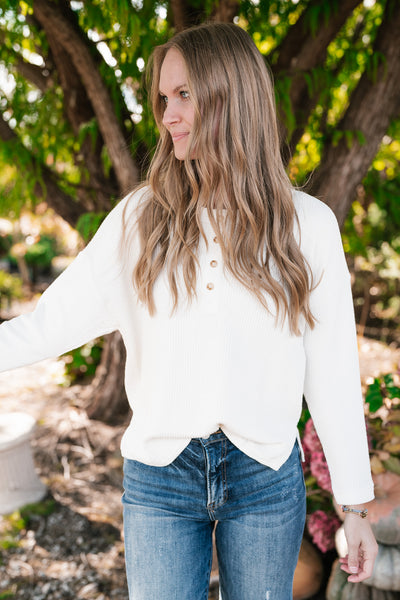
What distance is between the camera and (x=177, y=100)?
1275 mm

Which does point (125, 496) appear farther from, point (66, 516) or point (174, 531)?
point (66, 516)

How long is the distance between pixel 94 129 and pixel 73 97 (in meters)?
0.26

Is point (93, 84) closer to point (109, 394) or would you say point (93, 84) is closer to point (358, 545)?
point (109, 394)

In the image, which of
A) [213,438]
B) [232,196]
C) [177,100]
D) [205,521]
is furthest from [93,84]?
[205,521]

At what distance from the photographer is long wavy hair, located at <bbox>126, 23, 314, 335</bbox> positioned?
1235 millimetres

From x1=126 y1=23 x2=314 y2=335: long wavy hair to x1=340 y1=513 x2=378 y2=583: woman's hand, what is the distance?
48 cm

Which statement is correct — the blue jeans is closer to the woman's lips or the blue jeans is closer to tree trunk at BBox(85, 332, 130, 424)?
the woman's lips

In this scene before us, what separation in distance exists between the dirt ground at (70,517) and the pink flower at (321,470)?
→ 0.64 metres

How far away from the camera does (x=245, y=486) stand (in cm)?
127

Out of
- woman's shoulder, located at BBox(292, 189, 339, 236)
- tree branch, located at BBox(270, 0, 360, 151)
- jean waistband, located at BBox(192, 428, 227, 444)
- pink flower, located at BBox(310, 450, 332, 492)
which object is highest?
tree branch, located at BBox(270, 0, 360, 151)

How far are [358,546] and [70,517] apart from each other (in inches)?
89.1

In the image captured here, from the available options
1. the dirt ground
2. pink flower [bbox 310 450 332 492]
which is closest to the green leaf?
pink flower [bbox 310 450 332 492]

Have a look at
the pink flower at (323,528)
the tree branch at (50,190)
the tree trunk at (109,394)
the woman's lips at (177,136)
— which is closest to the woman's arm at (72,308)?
the woman's lips at (177,136)

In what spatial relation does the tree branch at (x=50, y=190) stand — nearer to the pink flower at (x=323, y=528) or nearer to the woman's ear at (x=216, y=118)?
the woman's ear at (x=216, y=118)
